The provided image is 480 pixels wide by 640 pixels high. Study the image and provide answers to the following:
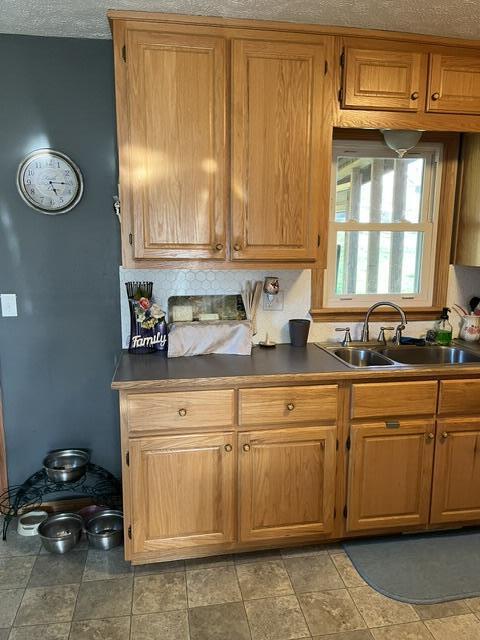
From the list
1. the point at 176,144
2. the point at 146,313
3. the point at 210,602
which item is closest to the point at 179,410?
the point at 146,313

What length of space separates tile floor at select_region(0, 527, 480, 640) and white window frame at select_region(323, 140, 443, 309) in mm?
A: 1335

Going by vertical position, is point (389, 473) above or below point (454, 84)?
below

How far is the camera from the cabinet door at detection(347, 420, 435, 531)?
215 cm

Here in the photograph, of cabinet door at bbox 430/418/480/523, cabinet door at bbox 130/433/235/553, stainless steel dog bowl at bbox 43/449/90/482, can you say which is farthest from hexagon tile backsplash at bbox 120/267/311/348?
cabinet door at bbox 430/418/480/523

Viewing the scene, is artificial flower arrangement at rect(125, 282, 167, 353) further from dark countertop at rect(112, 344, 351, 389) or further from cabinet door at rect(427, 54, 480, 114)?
cabinet door at rect(427, 54, 480, 114)

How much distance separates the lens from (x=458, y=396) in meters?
2.18

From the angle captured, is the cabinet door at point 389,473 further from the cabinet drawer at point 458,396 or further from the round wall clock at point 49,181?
the round wall clock at point 49,181

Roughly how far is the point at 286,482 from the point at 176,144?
1563mm

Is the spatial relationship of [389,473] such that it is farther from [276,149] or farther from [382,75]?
[382,75]

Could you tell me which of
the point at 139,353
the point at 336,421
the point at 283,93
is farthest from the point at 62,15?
the point at 336,421

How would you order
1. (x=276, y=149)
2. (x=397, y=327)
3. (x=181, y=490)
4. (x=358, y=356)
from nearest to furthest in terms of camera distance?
(x=181, y=490) < (x=276, y=149) < (x=358, y=356) < (x=397, y=327)

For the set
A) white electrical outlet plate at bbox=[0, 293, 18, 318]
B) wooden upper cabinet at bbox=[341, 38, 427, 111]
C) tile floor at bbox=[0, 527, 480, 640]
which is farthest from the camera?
white electrical outlet plate at bbox=[0, 293, 18, 318]

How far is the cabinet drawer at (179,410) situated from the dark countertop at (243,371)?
0.04 m

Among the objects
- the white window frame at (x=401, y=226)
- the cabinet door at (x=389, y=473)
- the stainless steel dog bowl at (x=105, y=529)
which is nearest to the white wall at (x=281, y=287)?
the white window frame at (x=401, y=226)
